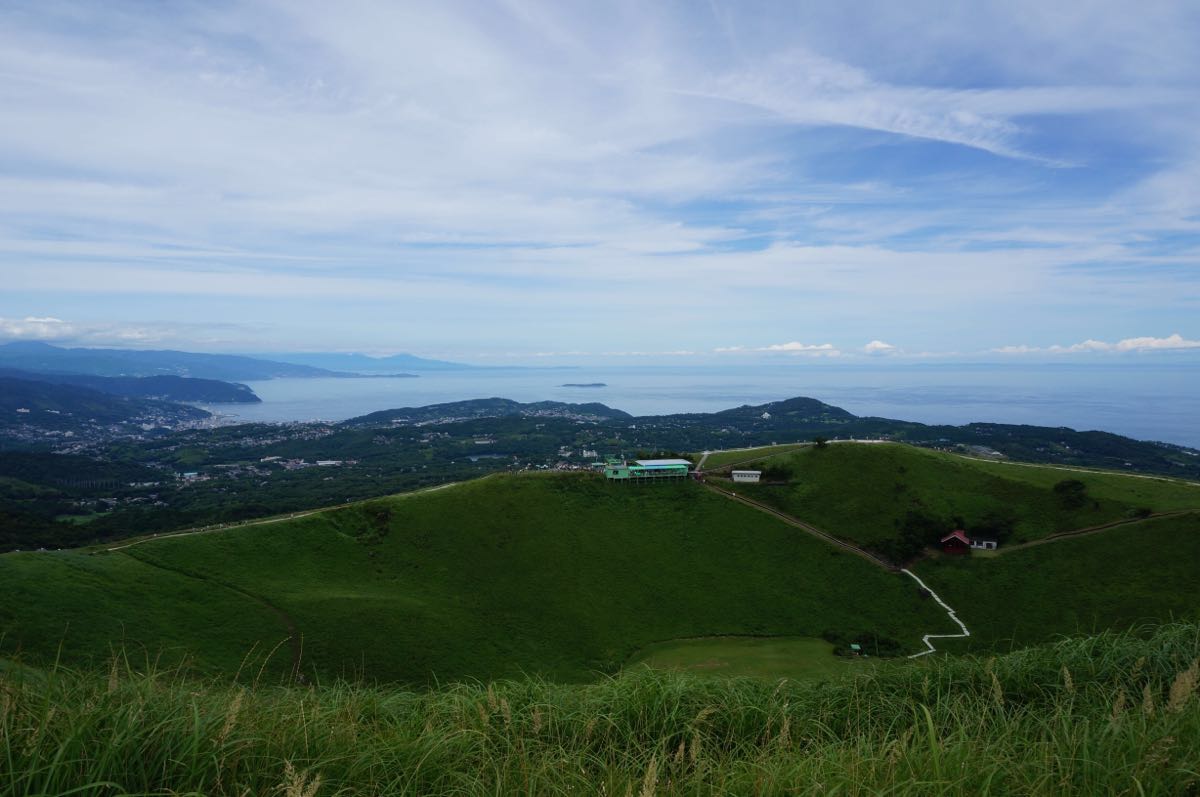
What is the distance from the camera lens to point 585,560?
44156 millimetres

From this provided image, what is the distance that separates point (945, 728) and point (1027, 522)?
5126cm

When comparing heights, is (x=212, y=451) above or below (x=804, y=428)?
below

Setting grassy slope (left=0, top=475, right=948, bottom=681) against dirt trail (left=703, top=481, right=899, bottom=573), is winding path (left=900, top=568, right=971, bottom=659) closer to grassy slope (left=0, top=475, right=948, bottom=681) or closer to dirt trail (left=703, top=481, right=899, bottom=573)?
grassy slope (left=0, top=475, right=948, bottom=681)

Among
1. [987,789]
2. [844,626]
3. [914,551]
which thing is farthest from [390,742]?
[914,551]

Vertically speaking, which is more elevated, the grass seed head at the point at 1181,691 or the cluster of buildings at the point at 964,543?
the grass seed head at the point at 1181,691

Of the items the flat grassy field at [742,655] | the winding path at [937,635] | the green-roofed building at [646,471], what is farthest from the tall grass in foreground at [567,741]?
the green-roofed building at [646,471]

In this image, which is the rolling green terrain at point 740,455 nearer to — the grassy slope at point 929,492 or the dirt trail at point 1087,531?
the grassy slope at point 929,492

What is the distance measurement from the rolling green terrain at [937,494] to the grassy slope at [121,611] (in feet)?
132

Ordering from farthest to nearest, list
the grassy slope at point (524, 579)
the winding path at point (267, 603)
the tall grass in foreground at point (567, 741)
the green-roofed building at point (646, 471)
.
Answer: the green-roofed building at point (646, 471), the grassy slope at point (524, 579), the winding path at point (267, 603), the tall grass in foreground at point (567, 741)

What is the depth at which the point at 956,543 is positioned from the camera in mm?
45438

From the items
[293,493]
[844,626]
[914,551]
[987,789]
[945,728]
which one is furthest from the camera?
[293,493]

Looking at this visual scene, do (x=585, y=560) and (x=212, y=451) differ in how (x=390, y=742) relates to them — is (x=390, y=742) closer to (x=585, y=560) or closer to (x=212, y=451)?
(x=585, y=560)

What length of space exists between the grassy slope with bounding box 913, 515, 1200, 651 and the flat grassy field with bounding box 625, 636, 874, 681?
8.65 m

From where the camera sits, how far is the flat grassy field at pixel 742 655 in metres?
31.1
